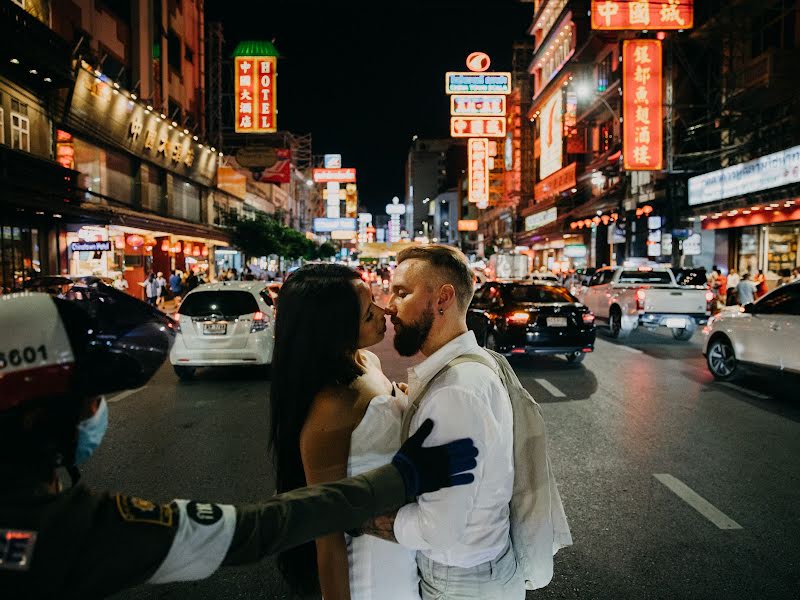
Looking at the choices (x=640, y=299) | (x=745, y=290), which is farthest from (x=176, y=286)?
(x=745, y=290)

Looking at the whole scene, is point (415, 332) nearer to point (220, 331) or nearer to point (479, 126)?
point (220, 331)

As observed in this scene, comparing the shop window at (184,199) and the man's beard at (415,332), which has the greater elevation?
the shop window at (184,199)

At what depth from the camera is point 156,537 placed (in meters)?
1.17

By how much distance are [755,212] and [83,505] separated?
25438 millimetres

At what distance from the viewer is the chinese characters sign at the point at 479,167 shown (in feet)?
199

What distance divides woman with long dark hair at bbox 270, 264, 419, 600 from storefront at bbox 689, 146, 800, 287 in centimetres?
1997

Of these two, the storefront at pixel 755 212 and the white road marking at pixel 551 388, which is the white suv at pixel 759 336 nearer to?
the white road marking at pixel 551 388

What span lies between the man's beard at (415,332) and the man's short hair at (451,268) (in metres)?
0.12

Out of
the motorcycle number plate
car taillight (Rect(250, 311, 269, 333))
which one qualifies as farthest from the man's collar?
the motorcycle number plate

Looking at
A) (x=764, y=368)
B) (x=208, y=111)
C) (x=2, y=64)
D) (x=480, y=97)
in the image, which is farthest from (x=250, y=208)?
(x=764, y=368)

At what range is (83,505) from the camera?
3.71 feet

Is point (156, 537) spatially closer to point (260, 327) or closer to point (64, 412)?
point (64, 412)

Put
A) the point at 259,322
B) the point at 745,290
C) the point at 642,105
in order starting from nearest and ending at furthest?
the point at 259,322, the point at 745,290, the point at 642,105

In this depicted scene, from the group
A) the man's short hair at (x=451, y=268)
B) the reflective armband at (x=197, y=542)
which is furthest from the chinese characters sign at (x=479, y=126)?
the reflective armband at (x=197, y=542)
